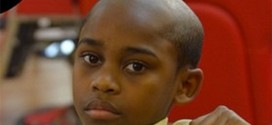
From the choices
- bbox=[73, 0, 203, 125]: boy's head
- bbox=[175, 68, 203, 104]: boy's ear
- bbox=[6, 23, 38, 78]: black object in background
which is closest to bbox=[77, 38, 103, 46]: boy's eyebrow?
bbox=[73, 0, 203, 125]: boy's head

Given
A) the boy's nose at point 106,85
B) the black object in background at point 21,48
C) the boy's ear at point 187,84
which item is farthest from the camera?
the black object in background at point 21,48

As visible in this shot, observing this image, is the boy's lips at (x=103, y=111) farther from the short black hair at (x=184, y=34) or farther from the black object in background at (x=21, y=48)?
the black object in background at (x=21, y=48)

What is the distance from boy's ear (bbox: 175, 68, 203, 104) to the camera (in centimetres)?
103

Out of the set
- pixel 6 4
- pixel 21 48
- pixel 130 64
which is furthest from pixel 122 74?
pixel 21 48

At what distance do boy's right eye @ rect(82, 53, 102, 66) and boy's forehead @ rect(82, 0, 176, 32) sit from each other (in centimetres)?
5

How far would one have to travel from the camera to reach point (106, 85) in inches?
36.3

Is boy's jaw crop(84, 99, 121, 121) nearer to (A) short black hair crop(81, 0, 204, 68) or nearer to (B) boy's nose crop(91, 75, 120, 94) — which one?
(B) boy's nose crop(91, 75, 120, 94)

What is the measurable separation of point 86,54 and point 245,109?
58cm

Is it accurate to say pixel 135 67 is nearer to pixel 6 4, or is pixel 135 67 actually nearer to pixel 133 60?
pixel 133 60

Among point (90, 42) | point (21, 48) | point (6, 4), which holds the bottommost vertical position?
point (90, 42)

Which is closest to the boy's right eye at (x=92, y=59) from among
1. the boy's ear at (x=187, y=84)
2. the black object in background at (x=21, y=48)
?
the boy's ear at (x=187, y=84)

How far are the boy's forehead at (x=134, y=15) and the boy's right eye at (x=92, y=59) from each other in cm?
5

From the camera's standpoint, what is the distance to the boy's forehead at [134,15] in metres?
0.97

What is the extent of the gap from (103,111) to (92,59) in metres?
0.09
